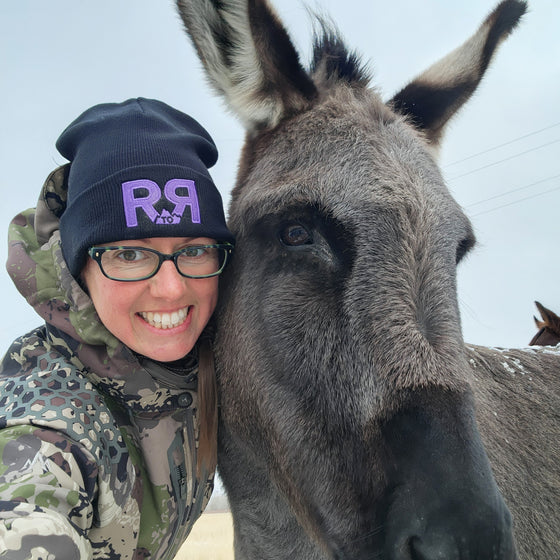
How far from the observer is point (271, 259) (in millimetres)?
2332

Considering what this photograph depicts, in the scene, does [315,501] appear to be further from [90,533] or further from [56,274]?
[56,274]

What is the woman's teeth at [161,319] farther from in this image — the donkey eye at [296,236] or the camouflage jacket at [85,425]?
the donkey eye at [296,236]

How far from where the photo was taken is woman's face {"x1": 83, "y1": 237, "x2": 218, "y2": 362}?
2.28m

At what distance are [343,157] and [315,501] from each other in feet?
5.08

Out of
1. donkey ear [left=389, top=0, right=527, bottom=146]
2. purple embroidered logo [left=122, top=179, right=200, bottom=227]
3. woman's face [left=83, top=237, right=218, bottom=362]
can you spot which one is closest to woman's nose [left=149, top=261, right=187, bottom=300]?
woman's face [left=83, top=237, right=218, bottom=362]

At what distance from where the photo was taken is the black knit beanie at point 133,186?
2.23m

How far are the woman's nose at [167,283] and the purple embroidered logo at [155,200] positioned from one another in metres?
0.22

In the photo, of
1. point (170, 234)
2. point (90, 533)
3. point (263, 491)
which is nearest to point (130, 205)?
point (170, 234)

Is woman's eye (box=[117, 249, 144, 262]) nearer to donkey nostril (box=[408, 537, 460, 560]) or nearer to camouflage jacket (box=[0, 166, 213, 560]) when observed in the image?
camouflage jacket (box=[0, 166, 213, 560])

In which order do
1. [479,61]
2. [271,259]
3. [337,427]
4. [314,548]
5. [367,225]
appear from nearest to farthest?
[337,427] < [367,225] < [271,259] < [314,548] < [479,61]

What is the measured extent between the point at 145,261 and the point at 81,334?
45cm

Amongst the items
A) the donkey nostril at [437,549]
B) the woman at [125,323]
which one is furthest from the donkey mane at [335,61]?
the donkey nostril at [437,549]

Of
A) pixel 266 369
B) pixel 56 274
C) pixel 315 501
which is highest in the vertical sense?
pixel 56 274

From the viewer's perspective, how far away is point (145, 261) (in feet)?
7.66
